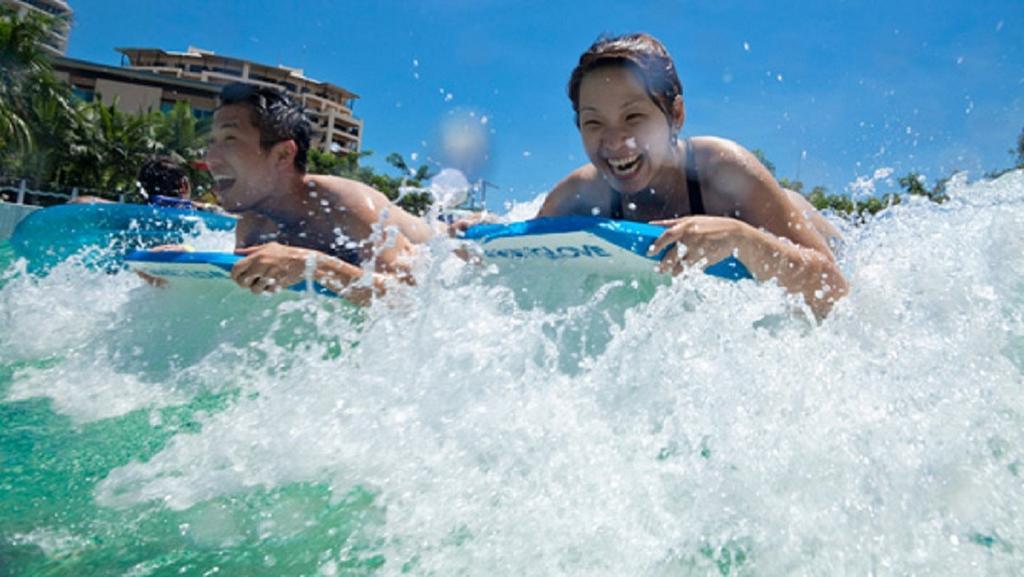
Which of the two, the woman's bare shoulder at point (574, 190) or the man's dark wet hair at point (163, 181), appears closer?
the woman's bare shoulder at point (574, 190)

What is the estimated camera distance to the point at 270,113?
3490 millimetres

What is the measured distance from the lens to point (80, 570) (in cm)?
132

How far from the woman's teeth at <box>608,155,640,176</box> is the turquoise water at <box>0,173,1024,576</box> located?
0.44 meters

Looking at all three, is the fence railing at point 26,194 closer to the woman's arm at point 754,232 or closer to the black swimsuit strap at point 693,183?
the black swimsuit strap at point 693,183

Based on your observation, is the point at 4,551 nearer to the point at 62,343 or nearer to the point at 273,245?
the point at 273,245

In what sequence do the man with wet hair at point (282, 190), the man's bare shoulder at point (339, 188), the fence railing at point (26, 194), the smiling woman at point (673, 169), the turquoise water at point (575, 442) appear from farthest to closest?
the fence railing at point (26, 194) → the man's bare shoulder at point (339, 188) → the man with wet hair at point (282, 190) → the smiling woman at point (673, 169) → the turquoise water at point (575, 442)

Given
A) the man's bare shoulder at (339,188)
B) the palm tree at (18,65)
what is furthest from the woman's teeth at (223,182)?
the palm tree at (18,65)

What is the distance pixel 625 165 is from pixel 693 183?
278mm

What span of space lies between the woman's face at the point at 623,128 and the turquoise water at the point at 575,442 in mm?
455

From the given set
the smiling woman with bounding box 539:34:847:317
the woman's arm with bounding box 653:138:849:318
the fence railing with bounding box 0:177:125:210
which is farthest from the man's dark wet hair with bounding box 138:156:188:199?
the woman's arm with bounding box 653:138:849:318

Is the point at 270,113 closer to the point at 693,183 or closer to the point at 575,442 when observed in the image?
the point at 693,183

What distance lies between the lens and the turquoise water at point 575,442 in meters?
1.40

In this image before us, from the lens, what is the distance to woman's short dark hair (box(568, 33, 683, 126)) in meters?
2.49

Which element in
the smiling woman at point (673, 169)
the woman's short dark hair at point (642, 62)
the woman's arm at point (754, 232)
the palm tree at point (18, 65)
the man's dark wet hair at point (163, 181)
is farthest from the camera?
the palm tree at point (18, 65)
